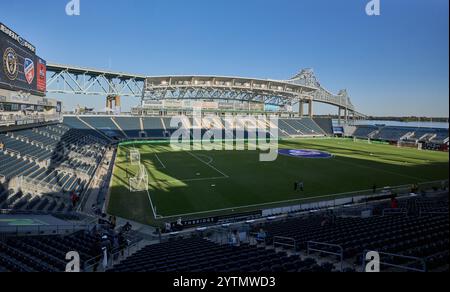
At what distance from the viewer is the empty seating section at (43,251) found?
869cm

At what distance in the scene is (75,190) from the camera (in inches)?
902

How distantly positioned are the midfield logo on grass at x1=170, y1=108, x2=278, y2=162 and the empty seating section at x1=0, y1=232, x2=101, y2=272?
5449 centimetres

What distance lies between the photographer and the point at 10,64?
25062mm

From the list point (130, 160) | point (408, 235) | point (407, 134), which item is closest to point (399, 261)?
point (408, 235)

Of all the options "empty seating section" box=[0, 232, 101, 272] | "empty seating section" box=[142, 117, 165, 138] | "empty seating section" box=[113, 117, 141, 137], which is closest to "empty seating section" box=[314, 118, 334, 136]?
"empty seating section" box=[142, 117, 165, 138]

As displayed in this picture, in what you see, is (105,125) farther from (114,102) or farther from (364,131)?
(364,131)

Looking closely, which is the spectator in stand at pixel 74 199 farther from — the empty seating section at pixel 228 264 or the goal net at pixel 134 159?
the goal net at pixel 134 159

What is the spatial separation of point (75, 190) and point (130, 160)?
1924 centimetres

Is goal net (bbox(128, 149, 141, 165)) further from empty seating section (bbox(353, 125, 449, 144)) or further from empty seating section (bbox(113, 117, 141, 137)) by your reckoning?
empty seating section (bbox(353, 125, 449, 144))

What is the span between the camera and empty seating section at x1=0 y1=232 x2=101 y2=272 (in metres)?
8.69

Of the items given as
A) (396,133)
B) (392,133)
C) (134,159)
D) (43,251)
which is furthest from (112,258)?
(392,133)

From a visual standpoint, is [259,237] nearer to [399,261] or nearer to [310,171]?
[399,261]

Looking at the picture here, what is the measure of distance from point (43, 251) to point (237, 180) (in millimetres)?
22232
